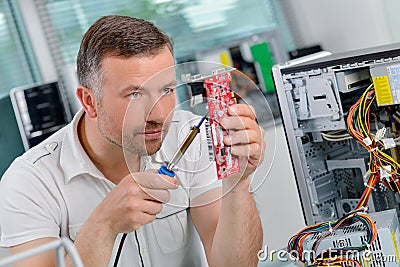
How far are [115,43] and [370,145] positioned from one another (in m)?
0.62

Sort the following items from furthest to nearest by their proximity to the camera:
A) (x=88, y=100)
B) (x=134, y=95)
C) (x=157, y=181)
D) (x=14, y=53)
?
(x=14, y=53), (x=88, y=100), (x=134, y=95), (x=157, y=181)

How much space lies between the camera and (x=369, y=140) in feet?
5.43

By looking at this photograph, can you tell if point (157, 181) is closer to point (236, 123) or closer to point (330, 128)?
point (236, 123)

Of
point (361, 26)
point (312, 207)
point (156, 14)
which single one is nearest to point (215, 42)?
point (156, 14)

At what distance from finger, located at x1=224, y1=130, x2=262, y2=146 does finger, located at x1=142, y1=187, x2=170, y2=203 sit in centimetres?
15

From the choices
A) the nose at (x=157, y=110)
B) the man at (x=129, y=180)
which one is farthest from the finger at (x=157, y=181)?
the nose at (x=157, y=110)

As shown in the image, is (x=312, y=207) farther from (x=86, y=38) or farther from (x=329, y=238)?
(x=86, y=38)

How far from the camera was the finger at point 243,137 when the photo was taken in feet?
4.60

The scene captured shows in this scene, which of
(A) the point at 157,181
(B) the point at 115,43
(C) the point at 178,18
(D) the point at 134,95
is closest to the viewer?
(A) the point at 157,181

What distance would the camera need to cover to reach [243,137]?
4.65 feet

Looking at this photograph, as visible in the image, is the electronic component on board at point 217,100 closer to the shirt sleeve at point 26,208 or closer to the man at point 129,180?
the man at point 129,180

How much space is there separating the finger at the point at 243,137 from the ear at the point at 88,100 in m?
0.40

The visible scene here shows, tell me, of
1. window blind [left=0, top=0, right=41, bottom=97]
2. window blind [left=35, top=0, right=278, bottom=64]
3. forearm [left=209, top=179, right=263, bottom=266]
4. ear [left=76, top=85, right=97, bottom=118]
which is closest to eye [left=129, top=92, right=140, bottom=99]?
ear [left=76, top=85, right=97, bottom=118]

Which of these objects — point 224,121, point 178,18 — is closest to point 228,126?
point 224,121
